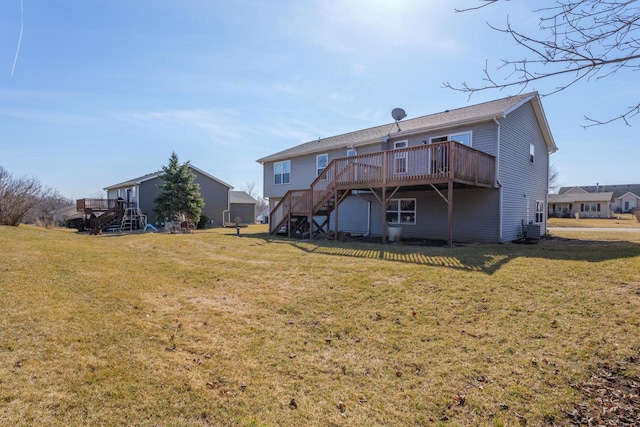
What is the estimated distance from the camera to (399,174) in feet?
41.7

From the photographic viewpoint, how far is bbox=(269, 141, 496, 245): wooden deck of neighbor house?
11.5 m

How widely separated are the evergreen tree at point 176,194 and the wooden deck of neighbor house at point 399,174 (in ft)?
40.2

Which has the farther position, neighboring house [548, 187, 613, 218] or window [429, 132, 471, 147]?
neighboring house [548, 187, 613, 218]

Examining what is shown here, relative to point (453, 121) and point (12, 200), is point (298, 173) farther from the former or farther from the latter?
point (12, 200)

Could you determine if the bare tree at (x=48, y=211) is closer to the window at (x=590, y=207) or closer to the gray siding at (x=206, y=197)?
the gray siding at (x=206, y=197)

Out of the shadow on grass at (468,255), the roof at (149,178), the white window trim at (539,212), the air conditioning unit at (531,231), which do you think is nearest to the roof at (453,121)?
the white window trim at (539,212)

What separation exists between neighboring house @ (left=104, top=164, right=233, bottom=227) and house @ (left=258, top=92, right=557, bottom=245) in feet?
50.7

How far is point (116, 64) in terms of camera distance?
11.9 m

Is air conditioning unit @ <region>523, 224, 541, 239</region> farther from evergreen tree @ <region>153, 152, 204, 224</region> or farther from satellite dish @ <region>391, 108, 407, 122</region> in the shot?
evergreen tree @ <region>153, 152, 204, 224</region>

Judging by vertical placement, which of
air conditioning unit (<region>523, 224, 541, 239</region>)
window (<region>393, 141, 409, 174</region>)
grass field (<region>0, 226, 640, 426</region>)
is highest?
window (<region>393, 141, 409, 174</region>)

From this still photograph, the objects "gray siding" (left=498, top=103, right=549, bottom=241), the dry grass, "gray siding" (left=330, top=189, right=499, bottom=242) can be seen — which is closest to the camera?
"gray siding" (left=330, top=189, right=499, bottom=242)

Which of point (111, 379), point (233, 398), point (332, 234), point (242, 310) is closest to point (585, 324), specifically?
point (233, 398)

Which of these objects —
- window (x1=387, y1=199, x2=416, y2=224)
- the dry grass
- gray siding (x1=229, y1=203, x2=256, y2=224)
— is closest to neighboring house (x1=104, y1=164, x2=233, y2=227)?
gray siding (x1=229, y1=203, x2=256, y2=224)

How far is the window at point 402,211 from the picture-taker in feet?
52.8
